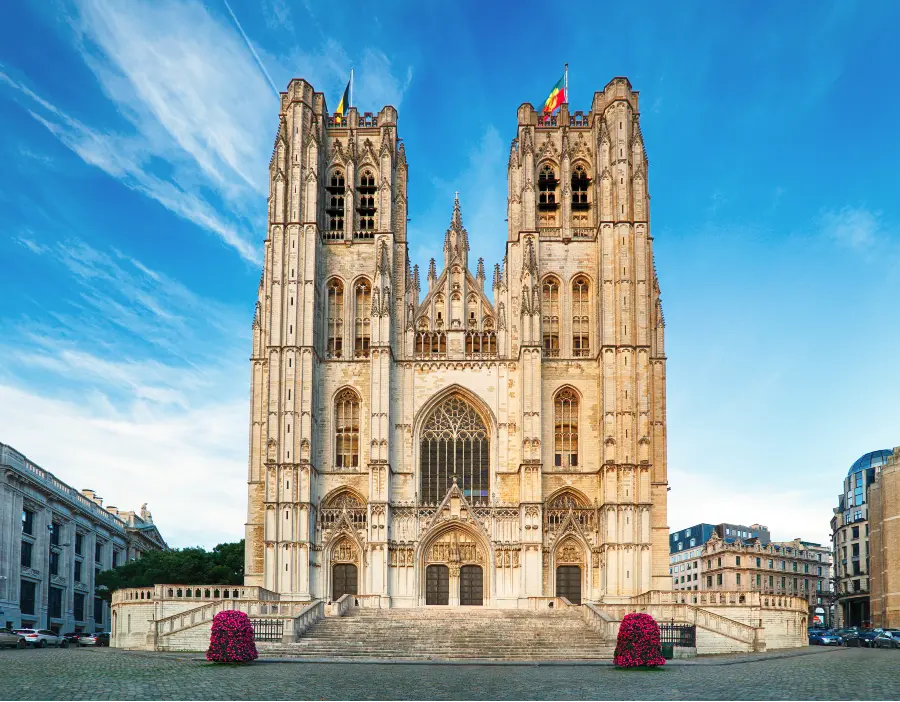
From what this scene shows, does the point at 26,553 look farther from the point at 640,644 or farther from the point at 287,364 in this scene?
the point at 640,644

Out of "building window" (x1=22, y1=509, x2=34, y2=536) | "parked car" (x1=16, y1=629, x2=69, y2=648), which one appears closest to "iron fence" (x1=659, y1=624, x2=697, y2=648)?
"parked car" (x1=16, y1=629, x2=69, y2=648)

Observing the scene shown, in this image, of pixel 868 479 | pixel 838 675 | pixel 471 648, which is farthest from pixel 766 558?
pixel 838 675

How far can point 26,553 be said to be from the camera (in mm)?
59844

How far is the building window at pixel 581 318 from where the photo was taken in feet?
184

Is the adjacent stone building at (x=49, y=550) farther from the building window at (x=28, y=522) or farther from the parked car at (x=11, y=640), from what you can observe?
the parked car at (x=11, y=640)

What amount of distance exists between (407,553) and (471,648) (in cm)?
1576

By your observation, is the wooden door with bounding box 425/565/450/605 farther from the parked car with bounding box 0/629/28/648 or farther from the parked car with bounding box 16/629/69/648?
the parked car with bounding box 0/629/28/648

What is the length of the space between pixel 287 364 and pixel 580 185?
806 inches

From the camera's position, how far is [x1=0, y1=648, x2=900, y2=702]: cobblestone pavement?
64.9ft

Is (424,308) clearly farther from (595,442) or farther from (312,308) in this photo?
(595,442)

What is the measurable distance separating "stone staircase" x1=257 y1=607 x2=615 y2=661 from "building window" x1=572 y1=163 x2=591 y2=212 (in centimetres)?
2479

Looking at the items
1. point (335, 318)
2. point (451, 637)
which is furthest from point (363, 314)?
point (451, 637)

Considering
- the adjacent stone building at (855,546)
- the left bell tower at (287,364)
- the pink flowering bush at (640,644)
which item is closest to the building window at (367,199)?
the left bell tower at (287,364)

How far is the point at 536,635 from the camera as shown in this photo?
39.3m
